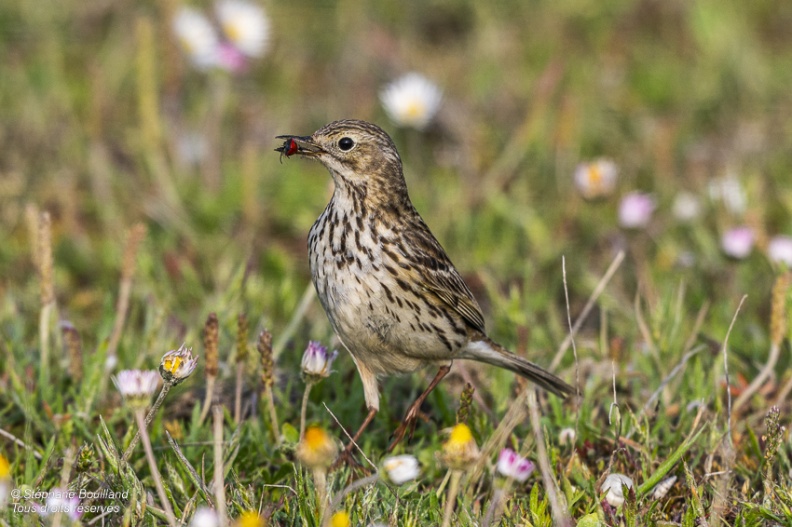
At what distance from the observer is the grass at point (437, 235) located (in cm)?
448

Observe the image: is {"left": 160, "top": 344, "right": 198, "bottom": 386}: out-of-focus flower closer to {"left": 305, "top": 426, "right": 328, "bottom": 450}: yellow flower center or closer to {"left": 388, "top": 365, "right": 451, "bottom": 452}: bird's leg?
{"left": 305, "top": 426, "right": 328, "bottom": 450}: yellow flower center

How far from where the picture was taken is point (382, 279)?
185 inches

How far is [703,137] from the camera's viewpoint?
890 cm

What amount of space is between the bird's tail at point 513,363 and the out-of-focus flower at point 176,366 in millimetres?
1614

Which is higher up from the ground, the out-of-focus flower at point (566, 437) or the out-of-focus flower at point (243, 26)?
the out-of-focus flower at point (243, 26)

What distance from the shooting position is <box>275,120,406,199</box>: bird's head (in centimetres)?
493

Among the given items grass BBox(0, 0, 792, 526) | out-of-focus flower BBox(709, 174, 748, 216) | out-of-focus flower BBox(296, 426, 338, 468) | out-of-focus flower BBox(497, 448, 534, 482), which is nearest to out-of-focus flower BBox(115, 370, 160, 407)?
grass BBox(0, 0, 792, 526)

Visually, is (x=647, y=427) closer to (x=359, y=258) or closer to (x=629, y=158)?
(x=359, y=258)

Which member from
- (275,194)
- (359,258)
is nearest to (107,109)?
(275,194)

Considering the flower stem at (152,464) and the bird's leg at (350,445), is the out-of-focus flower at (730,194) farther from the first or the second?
the flower stem at (152,464)

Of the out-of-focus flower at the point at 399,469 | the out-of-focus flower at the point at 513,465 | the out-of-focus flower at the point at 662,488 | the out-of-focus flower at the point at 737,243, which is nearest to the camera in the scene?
the out-of-focus flower at the point at 513,465

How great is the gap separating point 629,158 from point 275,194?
270 centimetres

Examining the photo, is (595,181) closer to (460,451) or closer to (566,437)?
(566,437)

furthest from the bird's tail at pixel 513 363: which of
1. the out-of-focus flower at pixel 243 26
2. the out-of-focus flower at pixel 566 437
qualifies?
the out-of-focus flower at pixel 243 26
